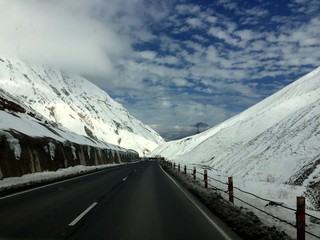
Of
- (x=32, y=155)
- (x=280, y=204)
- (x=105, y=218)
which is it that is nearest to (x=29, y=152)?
(x=32, y=155)

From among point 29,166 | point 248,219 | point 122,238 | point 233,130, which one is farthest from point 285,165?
point 233,130

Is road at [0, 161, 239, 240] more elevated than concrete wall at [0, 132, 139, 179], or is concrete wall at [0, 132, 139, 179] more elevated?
concrete wall at [0, 132, 139, 179]

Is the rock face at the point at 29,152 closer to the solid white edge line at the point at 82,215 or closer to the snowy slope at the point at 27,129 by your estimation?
the snowy slope at the point at 27,129

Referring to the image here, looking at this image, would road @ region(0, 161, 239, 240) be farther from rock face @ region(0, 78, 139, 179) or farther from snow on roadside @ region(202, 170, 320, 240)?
rock face @ region(0, 78, 139, 179)

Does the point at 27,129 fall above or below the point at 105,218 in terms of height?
above

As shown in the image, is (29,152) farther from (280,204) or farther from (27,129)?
(280,204)

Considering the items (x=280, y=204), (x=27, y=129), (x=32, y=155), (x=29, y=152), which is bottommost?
(x=280, y=204)

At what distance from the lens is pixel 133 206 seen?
1303cm

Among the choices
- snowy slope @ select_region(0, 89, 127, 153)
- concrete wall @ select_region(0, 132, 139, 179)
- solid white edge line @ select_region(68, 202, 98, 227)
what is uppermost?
snowy slope @ select_region(0, 89, 127, 153)

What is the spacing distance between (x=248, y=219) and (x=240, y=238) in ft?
4.85

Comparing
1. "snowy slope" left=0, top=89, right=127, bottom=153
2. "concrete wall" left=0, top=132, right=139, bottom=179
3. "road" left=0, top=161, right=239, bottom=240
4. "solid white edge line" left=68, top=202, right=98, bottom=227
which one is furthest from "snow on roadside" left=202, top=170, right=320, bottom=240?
"snowy slope" left=0, top=89, right=127, bottom=153

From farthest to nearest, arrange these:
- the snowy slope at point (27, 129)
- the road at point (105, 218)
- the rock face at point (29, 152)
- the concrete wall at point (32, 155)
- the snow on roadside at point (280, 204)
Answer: the snowy slope at point (27, 129) < the rock face at point (29, 152) < the concrete wall at point (32, 155) < the snow on roadside at point (280, 204) < the road at point (105, 218)

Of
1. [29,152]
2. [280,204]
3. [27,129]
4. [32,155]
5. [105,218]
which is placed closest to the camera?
[280,204]

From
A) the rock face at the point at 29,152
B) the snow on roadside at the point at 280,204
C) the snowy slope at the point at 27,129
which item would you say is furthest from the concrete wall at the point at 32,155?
the snow on roadside at the point at 280,204
